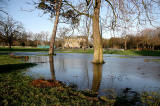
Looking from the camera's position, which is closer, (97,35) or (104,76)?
(104,76)

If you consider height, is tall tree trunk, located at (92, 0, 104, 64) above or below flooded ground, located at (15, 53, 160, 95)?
above

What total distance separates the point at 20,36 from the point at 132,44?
52022mm

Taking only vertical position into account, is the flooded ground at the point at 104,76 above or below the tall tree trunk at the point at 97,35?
below

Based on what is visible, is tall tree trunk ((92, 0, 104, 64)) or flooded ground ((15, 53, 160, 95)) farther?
tall tree trunk ((92, 0, 104, 64))

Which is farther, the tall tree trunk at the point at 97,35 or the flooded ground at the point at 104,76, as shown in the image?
the tall tree trunk at the point at 97,35

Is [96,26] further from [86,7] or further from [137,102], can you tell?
[137,102]

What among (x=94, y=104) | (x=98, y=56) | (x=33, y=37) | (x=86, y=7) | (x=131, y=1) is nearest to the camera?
(x=94, y=104)

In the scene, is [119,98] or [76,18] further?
[76,18]

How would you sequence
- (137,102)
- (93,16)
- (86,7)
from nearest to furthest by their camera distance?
(137,102) < (86,7) < (93,16)

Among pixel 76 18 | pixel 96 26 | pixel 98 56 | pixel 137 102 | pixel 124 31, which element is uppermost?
pixel 76 18

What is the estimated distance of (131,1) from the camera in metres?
8.22

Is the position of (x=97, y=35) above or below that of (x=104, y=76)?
above

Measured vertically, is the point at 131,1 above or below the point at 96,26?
above

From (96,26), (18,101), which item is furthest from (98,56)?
(18,101)
